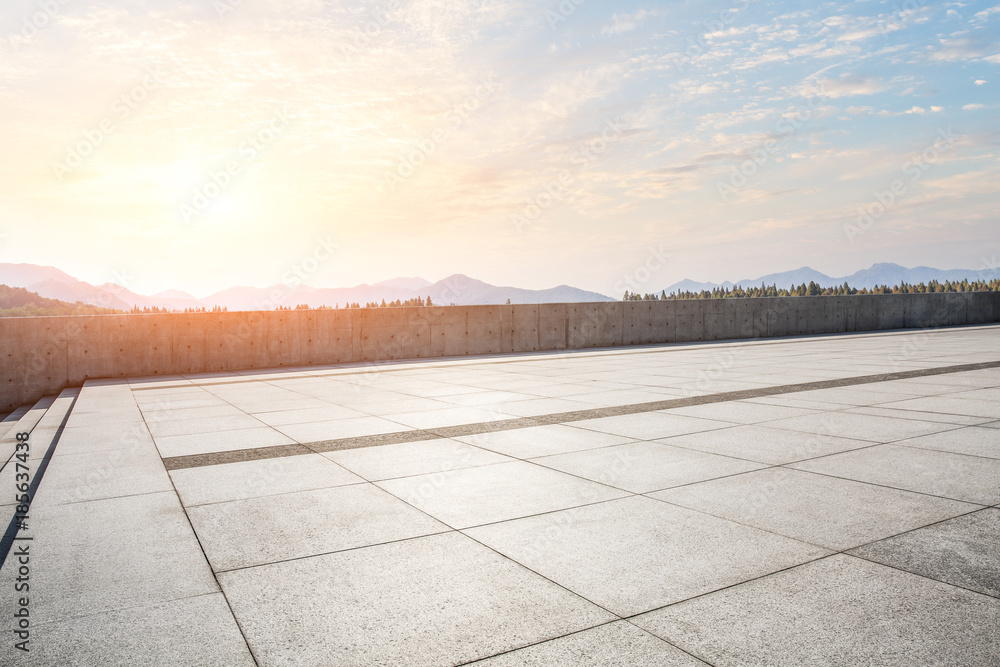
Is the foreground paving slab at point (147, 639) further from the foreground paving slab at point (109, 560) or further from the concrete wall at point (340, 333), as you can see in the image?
the concrete wall at point (340, 333)

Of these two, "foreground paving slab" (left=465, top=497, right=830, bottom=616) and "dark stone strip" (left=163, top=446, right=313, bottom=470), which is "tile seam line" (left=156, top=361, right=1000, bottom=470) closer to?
"dark stone strip" (left=163, top=446, right=313, bottom=470)

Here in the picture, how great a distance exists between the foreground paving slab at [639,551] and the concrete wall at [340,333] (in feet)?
48.1

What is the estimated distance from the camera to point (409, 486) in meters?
5.68

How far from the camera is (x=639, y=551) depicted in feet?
13.3

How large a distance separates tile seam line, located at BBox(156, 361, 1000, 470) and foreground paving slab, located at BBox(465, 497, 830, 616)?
130 inches

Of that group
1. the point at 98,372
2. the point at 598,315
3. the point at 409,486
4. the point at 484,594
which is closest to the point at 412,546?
the point at 484,594

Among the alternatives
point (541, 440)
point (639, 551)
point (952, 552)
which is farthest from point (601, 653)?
point (541, 440)

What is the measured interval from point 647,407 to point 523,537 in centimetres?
542

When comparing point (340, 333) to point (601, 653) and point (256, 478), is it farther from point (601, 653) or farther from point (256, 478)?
point (601, 653)

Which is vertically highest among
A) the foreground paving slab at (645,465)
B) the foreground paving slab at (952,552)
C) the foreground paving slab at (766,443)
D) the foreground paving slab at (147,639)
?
the foreground paving slab at (766,443)

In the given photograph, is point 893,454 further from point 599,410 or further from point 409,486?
point 409,486

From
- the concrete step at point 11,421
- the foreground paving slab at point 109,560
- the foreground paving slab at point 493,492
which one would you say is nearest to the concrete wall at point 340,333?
the concrete step at point 11,421

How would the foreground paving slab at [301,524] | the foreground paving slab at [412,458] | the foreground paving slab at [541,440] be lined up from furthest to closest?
the foreground paving slab at [541,440] < the foreground paving slab at [412,458] < the foreground paving slab at [301,524]

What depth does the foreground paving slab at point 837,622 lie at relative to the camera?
2.86m
